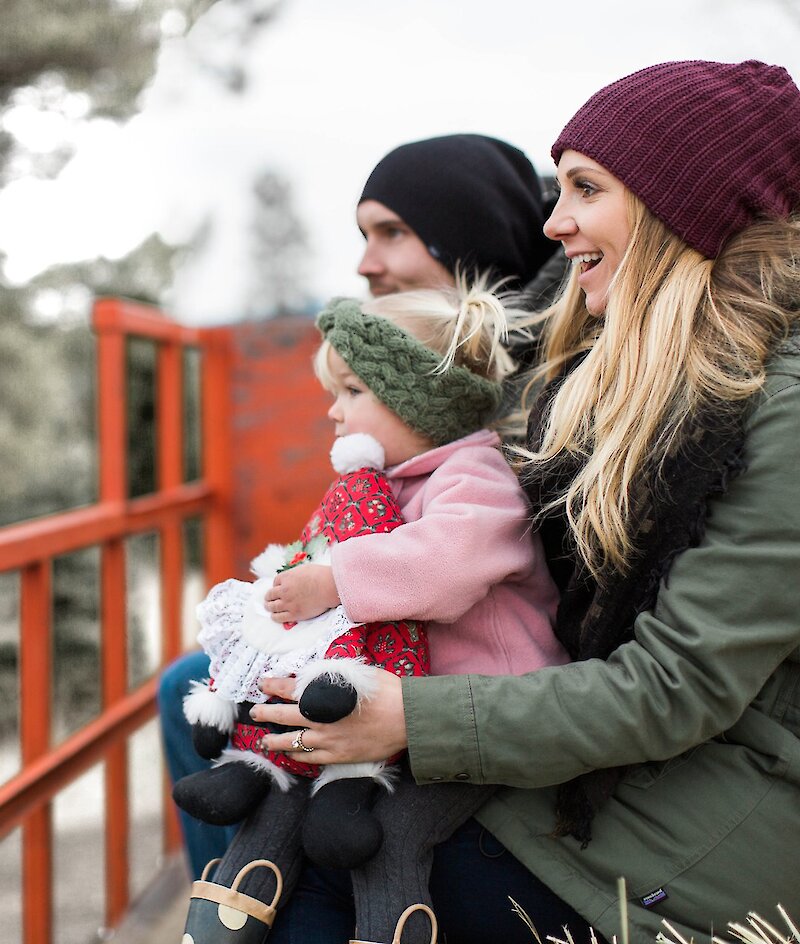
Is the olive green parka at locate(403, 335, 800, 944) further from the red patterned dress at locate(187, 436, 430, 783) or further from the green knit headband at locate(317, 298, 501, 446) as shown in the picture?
the green knit headband at locate(317, 298, 501, 446)

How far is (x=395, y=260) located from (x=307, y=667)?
1.07 meters

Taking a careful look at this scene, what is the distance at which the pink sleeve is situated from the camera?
129 cm

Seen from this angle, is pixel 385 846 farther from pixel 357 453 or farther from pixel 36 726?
pixel 36 726

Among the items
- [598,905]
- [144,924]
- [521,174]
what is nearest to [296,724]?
[598,905]

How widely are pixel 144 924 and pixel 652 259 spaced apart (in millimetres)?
2516

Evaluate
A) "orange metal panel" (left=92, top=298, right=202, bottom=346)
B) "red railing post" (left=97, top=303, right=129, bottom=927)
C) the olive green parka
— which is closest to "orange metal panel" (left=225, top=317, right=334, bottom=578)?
"orange metal panel" (left=92, top=298, right=202, bottom=346)

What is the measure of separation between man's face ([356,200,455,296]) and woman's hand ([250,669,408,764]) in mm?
1034

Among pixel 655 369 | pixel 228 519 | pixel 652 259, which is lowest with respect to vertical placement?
pixel 228 519

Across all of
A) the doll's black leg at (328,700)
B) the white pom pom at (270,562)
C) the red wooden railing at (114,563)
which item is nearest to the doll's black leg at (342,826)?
the doll's black leg at (328,700)

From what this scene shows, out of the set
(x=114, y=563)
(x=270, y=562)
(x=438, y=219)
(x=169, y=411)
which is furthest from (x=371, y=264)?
(x=169, y=411)

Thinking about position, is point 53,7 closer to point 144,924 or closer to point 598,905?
point 144,924

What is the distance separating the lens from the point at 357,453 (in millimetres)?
1487

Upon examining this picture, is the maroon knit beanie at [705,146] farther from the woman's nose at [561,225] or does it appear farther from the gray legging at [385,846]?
the gray legging at [385,846]

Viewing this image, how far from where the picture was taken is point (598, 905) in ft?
4.02
